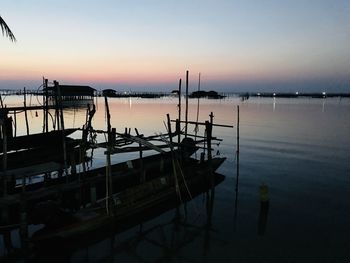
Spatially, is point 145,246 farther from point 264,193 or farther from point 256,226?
point 264,193

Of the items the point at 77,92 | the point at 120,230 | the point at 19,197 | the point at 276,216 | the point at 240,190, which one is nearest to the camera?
the point at 19,197

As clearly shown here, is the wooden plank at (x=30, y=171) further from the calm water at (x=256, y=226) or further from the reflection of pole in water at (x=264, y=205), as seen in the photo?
the reflection of pole in water at (x=264, y=205)

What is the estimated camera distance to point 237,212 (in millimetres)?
13141

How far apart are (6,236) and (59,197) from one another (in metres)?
2.12

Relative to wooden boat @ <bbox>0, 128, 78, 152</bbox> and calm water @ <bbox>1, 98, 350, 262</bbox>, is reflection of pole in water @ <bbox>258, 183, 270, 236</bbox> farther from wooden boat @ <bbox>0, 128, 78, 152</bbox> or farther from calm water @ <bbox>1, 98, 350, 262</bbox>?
→ wooden boat @ <bbox>0, 128, 78, 152</bbox>

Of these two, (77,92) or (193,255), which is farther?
(77,92)

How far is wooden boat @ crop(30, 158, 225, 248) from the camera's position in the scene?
31.4ft

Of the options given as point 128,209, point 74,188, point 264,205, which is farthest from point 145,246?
point 264,205

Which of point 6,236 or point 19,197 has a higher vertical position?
point 19,197

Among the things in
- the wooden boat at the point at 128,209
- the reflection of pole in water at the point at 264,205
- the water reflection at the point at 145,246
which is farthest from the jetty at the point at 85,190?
the reflection of pole in water at the point at 264,205

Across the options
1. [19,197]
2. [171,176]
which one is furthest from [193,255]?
[19,197]

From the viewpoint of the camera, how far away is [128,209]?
455 inches

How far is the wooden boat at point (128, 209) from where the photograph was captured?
377 inches

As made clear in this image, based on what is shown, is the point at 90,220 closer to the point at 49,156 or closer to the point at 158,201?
the point at 158,201
